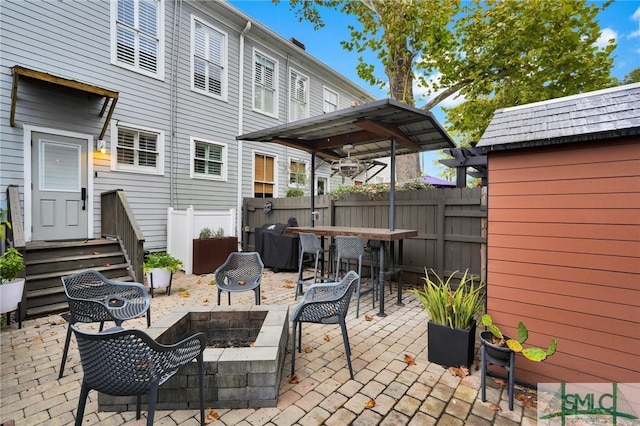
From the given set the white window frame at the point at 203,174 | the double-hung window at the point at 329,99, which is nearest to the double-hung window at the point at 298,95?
the double-hung window at the point at 329,99

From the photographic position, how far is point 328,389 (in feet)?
7.49

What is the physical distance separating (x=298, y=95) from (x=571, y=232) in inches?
378

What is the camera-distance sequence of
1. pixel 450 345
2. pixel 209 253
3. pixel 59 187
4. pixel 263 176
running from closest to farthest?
1. pixel 450 345
2. pixel 59 187
3. pixel 209 253
4. pixel 263 176

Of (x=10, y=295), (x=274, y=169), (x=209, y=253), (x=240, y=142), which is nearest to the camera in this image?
(x=10, y=295)

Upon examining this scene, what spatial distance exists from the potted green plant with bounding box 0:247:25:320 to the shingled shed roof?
5.21 meters

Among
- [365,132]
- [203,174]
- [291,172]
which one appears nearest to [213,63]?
[203,174]

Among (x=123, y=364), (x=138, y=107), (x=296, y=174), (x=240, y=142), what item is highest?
(x=138, y=107)

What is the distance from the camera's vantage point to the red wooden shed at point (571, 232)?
1999mm

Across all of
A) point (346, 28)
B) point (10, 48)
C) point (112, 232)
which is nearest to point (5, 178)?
point (112, 232)

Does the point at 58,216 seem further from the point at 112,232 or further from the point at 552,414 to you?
the point at 552,414

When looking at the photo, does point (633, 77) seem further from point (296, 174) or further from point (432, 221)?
point (296, 174)

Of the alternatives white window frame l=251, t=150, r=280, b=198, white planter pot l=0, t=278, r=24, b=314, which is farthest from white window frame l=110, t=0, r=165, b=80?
white planter pot l=0, t=278, r=24, b=314

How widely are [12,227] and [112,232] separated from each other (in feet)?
5.20

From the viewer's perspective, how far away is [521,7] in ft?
22.0
